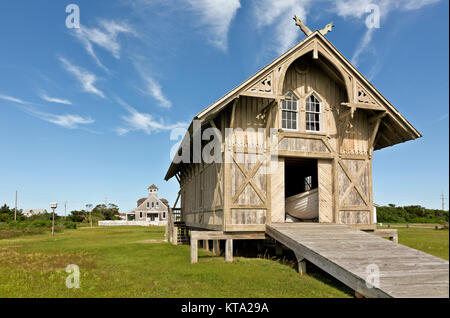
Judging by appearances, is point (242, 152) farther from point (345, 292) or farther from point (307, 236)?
point (345, 292)

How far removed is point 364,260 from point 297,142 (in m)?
6.75

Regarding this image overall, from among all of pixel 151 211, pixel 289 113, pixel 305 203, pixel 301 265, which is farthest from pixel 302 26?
pixel 151 211

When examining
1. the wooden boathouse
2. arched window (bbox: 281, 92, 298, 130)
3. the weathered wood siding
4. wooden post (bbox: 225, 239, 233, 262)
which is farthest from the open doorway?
wooden post (bbox: 225, 239, 233, 262)

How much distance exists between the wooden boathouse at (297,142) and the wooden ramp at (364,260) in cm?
21

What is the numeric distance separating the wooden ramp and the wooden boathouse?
0.68ft

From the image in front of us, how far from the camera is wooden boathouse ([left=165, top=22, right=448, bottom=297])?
494 inches

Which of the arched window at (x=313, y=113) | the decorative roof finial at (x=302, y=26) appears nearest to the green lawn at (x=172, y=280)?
the arched window at (x=313, y=113)

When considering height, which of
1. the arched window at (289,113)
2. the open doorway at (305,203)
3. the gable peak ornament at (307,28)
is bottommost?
the open doorway at (305,203)

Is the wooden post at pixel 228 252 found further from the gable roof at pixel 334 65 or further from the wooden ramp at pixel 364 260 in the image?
the gable roof at pixel 334 65

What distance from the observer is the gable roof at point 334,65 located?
39.8 feet

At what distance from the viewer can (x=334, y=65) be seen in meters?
13.5

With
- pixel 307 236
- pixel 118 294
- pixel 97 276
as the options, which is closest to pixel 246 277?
Result: pixel 307 236

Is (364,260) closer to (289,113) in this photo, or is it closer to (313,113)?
(289,113)
